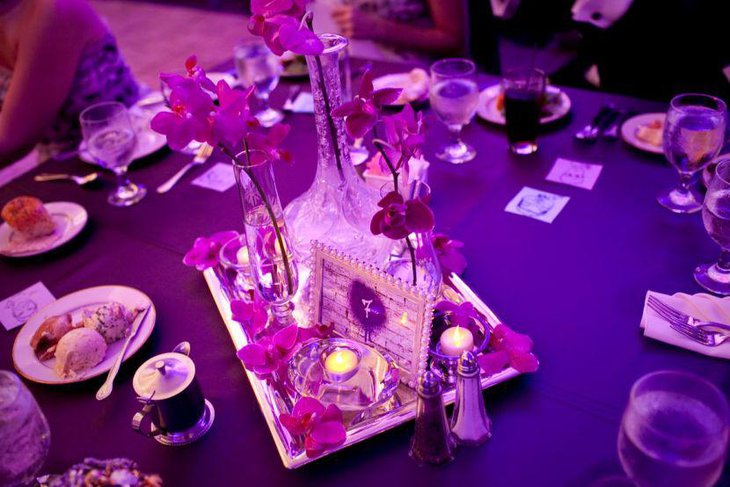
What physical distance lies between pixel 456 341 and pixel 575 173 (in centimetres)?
65

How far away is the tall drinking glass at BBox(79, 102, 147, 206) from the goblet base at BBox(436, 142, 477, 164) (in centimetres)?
77

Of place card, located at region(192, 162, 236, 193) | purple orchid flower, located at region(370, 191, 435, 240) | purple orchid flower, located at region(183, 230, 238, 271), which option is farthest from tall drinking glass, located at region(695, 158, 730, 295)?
place card, located at region(192, 162, 236, 193)

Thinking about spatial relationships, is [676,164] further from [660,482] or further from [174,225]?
[174,225]

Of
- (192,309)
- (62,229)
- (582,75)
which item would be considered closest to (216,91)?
(192,309)

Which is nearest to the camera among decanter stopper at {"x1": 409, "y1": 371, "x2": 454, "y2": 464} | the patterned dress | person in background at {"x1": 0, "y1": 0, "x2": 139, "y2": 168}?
decanter stopper at {"x1": 409, "y1": 371, "x2": 454, "y2": 464}

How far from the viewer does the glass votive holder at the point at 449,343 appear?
0.87 metres

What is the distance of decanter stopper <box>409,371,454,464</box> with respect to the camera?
720mm

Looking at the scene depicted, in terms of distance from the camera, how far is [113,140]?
4.59ft

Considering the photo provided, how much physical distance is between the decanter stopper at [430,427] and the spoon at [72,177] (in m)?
1.20

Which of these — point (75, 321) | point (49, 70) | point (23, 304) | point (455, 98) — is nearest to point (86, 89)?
point (49, 70)

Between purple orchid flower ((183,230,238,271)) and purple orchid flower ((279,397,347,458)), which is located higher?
purple orchid flower ((279,397,347,458))

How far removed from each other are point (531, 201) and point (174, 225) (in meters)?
0.82

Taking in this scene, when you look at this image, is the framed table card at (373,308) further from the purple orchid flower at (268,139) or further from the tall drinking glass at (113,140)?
the tall drinking glass at (113,140)

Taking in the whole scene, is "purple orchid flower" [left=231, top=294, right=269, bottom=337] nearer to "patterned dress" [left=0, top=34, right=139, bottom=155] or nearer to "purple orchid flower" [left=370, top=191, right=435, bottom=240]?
"purple orchid flower" [left=370, top=191, right=435, bottom=240]
